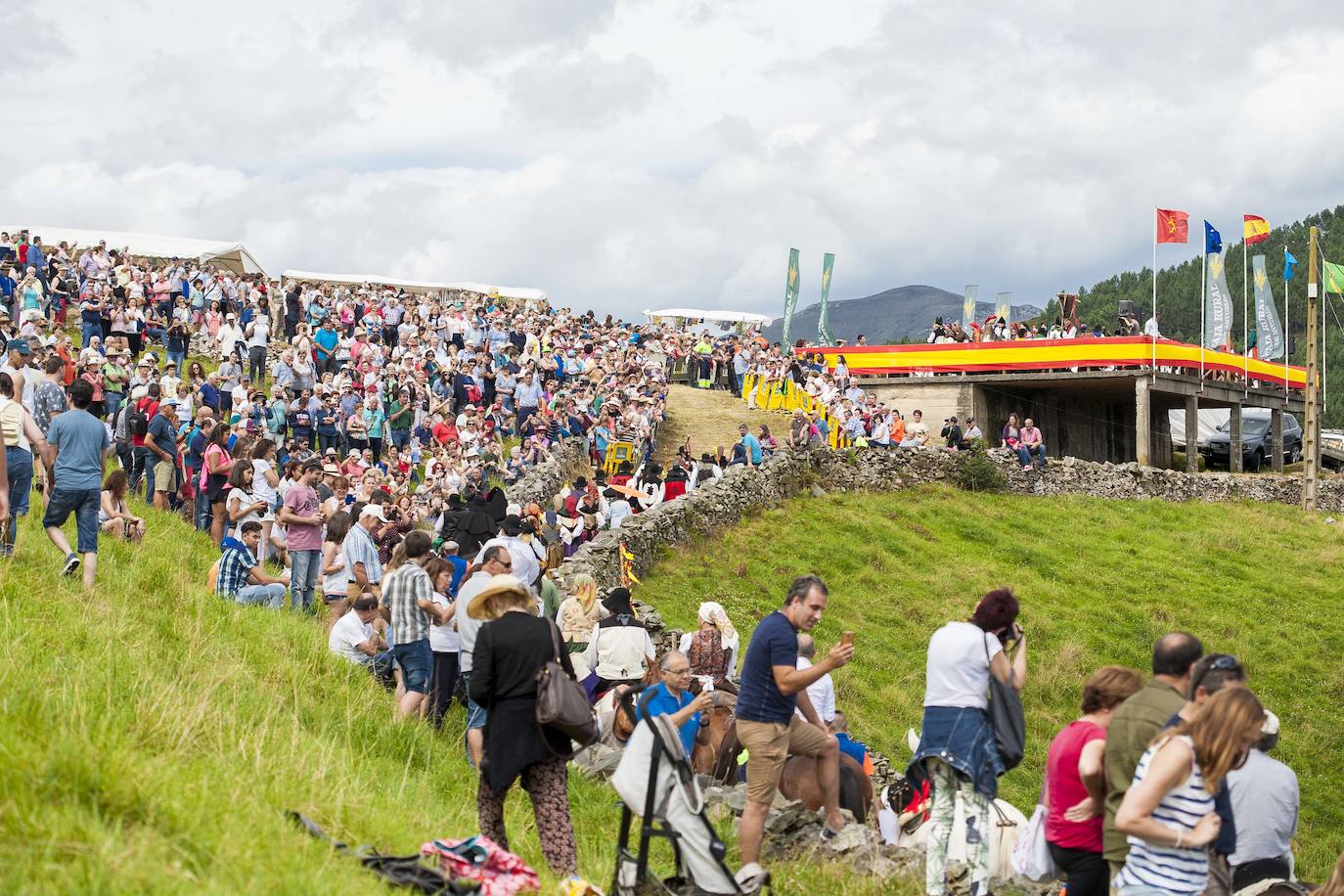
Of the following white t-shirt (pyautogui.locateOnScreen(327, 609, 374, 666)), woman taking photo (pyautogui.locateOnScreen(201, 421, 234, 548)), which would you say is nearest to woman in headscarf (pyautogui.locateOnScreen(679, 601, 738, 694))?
white t-shirt (pyautogui.locateOnScreen(327, 609, 374, 666))

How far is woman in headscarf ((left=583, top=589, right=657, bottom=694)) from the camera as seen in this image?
12.3m

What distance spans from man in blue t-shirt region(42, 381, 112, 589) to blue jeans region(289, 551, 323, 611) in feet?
10.0

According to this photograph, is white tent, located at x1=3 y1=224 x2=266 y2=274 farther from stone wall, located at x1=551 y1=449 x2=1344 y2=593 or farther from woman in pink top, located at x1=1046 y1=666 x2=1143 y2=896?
woman in pink top, located at x1=1046 y1=666 x2=1143 y2=896

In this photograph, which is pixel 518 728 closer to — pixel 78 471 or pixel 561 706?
pixel 561 706

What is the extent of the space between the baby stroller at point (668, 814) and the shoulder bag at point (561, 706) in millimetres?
407

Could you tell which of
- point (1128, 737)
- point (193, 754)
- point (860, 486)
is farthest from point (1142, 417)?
point (193, 754)

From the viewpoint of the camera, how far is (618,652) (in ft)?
40.5

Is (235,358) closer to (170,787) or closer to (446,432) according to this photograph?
(446,432)

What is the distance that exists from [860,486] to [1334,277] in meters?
17.2

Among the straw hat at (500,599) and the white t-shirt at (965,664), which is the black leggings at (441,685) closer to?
the straw hat at (500,599)

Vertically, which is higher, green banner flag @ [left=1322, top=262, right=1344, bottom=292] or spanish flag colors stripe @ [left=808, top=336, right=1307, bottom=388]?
green banner flag @ [left=1322, top=262, right=1344, bottom=292]

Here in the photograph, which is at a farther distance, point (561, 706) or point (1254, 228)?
point (1254, 228)

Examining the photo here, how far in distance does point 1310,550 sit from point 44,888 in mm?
30374

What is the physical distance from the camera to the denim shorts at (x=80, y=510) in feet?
35.3
